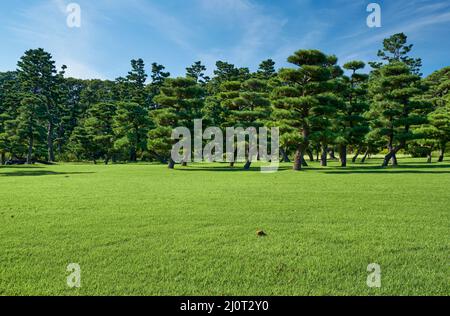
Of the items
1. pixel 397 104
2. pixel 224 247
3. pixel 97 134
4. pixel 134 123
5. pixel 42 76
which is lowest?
pixel 224 247

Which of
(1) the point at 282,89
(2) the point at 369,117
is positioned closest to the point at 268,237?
(1) the point at 282,89

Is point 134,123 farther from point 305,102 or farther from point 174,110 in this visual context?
point 305,102

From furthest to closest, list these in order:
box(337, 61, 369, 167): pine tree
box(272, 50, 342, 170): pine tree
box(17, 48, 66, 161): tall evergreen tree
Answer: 1. box(17, 48, 66, 161): tall evergreen tree
2. box(337, 61, 369, 167): pine tree
3. box(272, 50, 342, 170): pine tree

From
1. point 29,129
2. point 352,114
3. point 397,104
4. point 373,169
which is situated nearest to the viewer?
point 373,169

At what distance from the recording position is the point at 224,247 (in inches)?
178

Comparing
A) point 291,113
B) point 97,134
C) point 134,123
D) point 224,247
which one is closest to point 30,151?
point 97,134

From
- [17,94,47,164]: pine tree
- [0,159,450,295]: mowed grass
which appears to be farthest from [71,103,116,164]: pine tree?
[0,159,450,295]: mowed grass

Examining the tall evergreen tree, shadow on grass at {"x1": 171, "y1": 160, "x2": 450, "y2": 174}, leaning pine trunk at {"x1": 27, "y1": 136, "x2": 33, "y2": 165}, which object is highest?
the tall evergreen tree

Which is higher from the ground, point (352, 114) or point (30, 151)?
point (352, 114)

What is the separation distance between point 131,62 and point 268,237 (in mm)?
52280

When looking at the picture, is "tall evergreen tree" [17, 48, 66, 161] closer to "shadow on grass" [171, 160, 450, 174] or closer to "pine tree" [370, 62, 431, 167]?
"shadow on grass" [171, 160, 450, 174]

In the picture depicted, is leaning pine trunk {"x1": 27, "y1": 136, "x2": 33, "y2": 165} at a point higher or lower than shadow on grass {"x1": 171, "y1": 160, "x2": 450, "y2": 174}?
higher

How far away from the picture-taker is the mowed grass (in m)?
3.34
